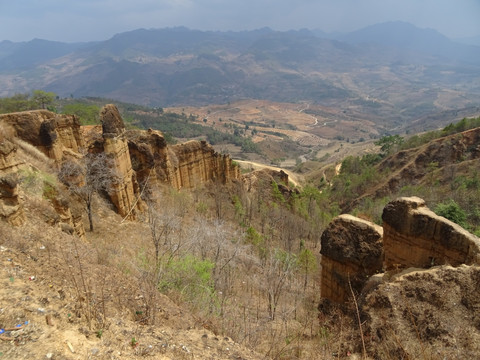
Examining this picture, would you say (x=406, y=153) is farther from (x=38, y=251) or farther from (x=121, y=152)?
(x=38, y=251)

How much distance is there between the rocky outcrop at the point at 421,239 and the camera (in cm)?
1053

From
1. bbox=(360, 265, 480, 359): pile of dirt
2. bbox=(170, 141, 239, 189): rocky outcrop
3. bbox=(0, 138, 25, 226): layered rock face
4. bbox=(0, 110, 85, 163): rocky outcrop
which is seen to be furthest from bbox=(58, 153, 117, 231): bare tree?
bbox=(360, 265, 480, 359): pile of dirt

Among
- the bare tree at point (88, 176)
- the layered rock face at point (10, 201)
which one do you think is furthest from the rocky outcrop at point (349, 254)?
the bare tree at point (88, 176)

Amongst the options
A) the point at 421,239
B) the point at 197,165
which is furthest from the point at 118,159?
the point at 421,239

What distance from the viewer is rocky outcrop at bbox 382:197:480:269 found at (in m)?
10.5

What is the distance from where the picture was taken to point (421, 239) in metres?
11.6

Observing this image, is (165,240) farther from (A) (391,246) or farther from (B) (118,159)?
(B) (118,159)

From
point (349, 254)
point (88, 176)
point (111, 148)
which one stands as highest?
point (111, 148)

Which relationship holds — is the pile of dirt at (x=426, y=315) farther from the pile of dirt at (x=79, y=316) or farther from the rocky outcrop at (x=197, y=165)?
the rocky outcrop at (x=197, y=165)

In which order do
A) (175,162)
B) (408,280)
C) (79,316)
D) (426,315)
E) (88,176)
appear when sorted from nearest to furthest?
(79,316) → (426,315) → (408,280) → (88,176) → (175,162)

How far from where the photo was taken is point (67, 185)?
18719 millimetres

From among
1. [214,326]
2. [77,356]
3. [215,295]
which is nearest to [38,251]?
[77,356]

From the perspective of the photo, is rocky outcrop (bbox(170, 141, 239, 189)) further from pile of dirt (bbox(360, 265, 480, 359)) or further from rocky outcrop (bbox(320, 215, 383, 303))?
pile of dirt (bbox(360, 265, 480, 359))

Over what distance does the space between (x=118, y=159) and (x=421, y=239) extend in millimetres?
19233
